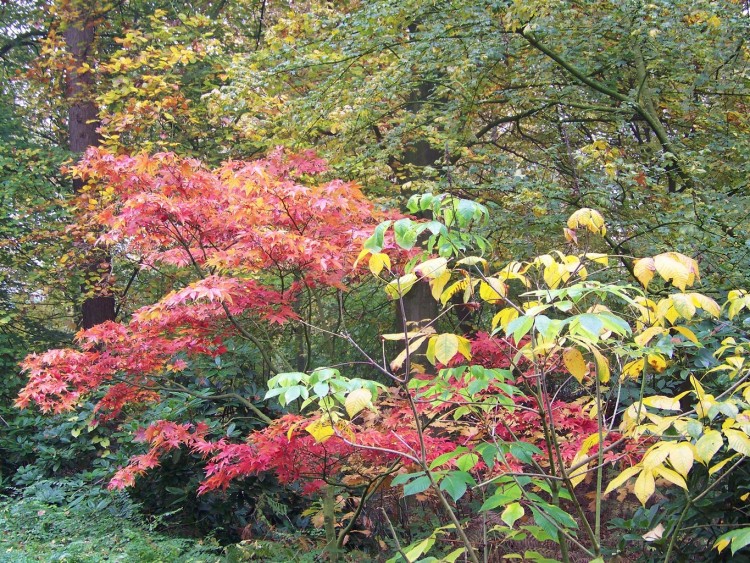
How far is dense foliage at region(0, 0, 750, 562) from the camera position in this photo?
6.48 ft

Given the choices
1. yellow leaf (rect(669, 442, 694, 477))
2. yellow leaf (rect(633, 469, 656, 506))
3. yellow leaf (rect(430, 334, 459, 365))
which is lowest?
yellow leaf (rect(633, 469, 656, 506))

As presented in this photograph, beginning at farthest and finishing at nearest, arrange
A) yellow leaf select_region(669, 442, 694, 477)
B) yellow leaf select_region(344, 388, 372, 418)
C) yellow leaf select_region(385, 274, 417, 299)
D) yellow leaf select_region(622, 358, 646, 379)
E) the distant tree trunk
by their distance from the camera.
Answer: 1. the distant tree trunk
2. yellow leaf select_region(622, 358, 646, 379)
3. yellow leaf select_region(385, 274, 417, 299)
4. yellow leaf select_region(344, 388, 372, 418)
5. yellow leaf select_region(669, 442, 694, 477)

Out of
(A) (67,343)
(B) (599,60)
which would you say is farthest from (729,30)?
(A) (67,343)

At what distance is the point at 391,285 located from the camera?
6.23 feet

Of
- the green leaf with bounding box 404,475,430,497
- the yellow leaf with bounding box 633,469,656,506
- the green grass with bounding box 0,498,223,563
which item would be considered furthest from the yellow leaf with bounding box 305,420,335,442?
the green grass with bounding box 0,498,223,563

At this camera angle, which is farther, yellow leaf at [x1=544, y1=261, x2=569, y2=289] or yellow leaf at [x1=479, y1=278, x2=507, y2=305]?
yellow leaf at [x1=479, y1=278, x2=507, y2=305]

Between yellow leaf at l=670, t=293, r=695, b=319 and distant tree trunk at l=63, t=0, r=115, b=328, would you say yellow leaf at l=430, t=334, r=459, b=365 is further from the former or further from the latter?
distant tree trunk at l=63, t=0, r=115, b=328

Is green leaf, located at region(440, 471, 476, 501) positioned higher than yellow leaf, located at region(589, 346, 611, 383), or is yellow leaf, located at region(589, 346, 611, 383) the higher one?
yellow leaf, located at region(589, 346, 611, 383)

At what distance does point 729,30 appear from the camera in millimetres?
5137

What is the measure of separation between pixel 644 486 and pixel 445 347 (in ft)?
2.15

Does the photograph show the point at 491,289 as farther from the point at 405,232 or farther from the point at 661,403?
the point at 661,403

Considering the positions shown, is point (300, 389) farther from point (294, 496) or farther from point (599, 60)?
point (599, 60)

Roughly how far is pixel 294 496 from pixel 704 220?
4064mm

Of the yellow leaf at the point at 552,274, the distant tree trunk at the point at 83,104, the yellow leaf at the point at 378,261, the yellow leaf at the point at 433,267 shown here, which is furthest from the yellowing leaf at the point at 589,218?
the distant tree trunk at the point at 83,104
